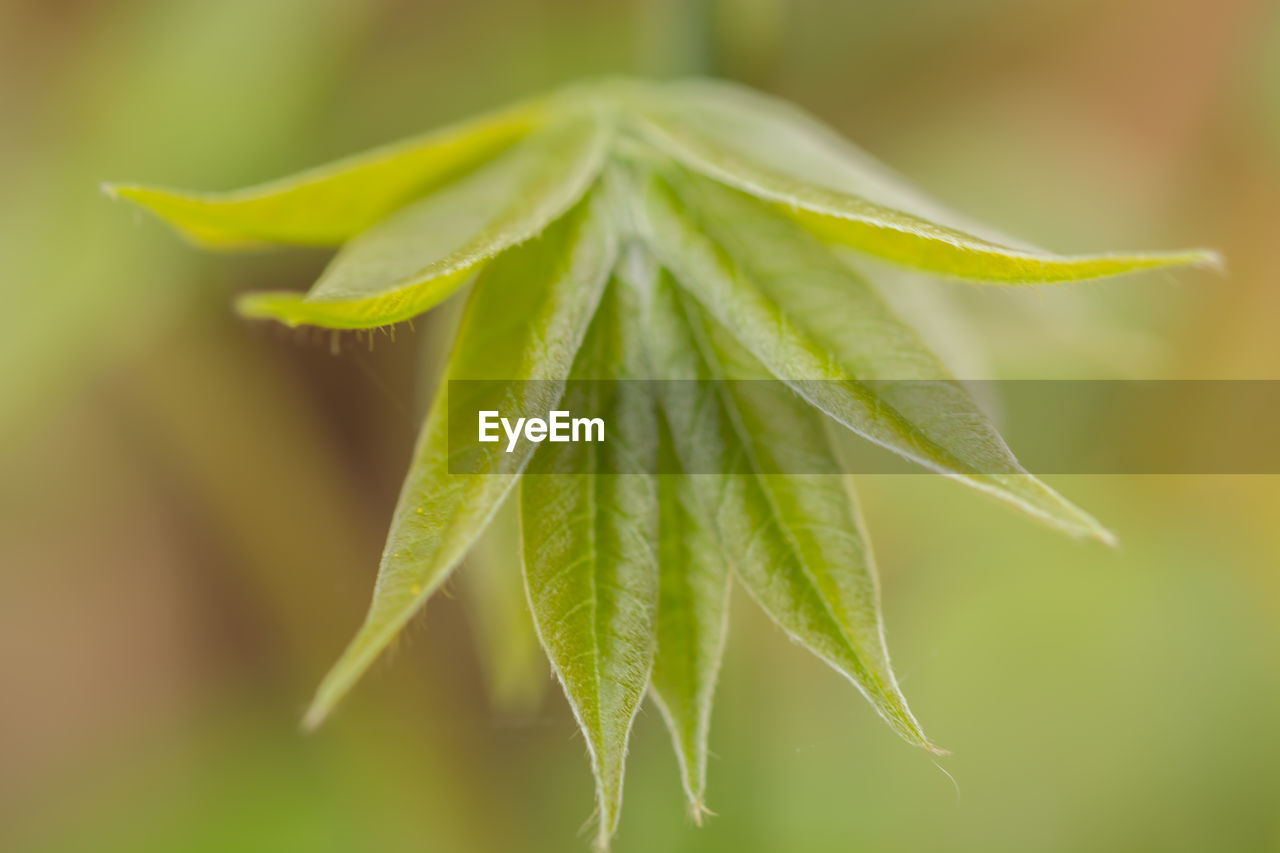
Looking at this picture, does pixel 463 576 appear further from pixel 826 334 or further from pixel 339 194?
pixel 826 334

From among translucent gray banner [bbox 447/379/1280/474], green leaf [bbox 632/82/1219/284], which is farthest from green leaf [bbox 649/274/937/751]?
green leaf [bbox 632/82/1219/284]

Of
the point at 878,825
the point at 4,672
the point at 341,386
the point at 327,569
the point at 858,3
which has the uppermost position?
the point at 858,3

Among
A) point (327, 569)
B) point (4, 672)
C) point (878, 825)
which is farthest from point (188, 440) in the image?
point (878, 825)

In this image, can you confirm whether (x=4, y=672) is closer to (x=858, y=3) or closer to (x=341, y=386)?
(x=341, y=386)

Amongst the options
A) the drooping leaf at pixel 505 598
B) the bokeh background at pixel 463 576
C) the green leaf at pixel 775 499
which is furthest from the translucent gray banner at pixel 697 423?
the bokeh background at pixel 463 576

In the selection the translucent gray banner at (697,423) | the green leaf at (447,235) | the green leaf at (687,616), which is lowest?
the green leaf at (687,616)

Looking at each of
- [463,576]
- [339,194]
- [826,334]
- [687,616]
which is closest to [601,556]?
[687,616]

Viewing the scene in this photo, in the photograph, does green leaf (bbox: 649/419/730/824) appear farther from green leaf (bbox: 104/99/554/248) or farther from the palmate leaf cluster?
green leaf (bbox: 104/99/554/248)

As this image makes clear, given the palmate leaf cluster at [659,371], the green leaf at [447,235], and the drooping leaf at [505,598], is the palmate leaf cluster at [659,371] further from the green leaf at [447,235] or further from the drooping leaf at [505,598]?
the drooping leaf at [505,598]
